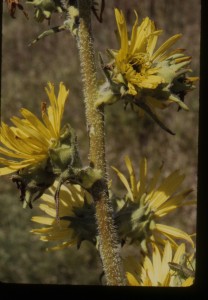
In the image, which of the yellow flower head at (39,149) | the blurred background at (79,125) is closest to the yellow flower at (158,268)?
the yellow flower head at (39,149)

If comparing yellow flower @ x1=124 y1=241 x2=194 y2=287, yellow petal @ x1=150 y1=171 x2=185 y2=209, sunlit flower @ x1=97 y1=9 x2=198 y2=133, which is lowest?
yellow flower @ x1=124 y1=241 x2=194 y2=287

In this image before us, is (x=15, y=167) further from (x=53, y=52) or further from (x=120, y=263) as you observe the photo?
(x=53, y=52)

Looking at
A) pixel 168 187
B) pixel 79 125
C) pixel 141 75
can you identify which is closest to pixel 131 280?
pixel 168 187

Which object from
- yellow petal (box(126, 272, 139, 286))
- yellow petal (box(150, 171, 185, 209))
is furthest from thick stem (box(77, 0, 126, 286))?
yellow petal (box(150, 171, 185, 209))

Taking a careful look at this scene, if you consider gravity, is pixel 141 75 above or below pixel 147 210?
above

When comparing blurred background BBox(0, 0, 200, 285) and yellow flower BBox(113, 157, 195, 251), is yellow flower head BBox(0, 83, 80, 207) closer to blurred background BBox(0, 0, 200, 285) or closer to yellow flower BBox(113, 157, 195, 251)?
yellow flower BBox(113, 157, 195, 251)

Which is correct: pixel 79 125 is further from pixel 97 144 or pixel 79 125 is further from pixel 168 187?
pixel 97 144
